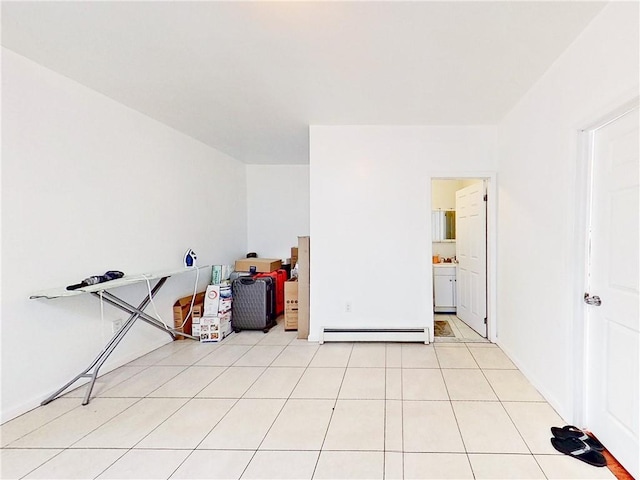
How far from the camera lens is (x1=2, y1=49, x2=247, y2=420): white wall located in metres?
2.17

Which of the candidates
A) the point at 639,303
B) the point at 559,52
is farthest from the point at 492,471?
the point at 559,52

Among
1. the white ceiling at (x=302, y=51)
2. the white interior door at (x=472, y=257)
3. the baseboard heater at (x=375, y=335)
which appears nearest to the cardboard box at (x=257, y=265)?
the baseboard heater at (x=375, y=335)

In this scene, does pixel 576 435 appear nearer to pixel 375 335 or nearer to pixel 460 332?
pixel 375 335

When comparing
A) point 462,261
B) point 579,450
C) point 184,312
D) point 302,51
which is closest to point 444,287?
point 462,261

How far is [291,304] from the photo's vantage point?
4098 millimetres

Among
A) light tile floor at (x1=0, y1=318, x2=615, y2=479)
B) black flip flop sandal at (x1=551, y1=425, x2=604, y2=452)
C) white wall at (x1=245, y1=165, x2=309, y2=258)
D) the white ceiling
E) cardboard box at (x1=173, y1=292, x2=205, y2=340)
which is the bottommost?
light tile floor at (x1=0, y1=318, x2=615, y2=479)

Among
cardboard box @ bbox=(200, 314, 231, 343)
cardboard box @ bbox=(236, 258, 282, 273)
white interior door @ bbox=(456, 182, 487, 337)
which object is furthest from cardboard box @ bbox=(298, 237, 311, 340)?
white interior door @ bbox=(456, 182, 487, 337)

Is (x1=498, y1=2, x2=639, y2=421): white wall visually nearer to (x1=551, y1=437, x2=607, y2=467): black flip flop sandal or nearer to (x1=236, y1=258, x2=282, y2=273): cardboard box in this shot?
(x1=551, y1=437, x2=607, y2=467): black flip flop sandal

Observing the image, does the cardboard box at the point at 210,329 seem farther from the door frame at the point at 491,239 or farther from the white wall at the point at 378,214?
the door frame at the point at 491,239

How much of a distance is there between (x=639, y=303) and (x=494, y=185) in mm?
2203

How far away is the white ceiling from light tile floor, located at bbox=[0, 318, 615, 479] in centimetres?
244

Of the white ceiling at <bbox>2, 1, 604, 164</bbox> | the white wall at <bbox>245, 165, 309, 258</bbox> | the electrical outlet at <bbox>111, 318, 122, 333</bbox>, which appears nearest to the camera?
the white ceiling at <bbox>2, 1, 604, 164</bbox>

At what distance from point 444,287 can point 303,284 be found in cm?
230

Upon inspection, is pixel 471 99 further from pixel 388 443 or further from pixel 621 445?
pixel 388 443
